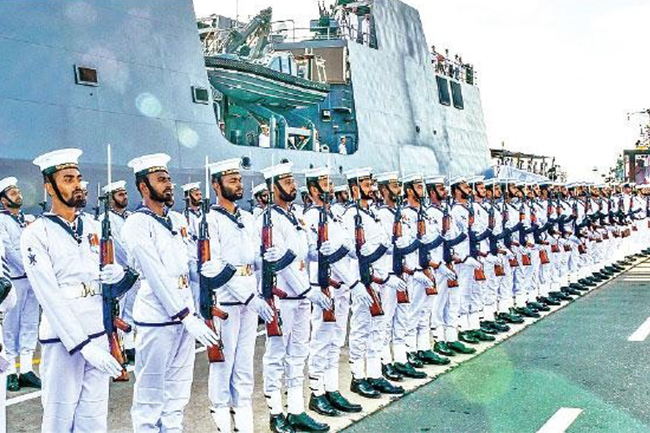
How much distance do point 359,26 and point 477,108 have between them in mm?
9236

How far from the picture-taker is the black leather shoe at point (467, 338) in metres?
9.74

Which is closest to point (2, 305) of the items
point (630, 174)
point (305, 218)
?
point (305, 218)

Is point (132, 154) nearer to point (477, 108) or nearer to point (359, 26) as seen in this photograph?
point (359, 26)

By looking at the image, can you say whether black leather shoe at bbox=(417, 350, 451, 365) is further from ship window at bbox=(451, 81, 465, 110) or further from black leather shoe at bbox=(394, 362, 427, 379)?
ship window at bbox=(451, 81, 465, 110)

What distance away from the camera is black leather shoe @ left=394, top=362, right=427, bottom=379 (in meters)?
7.92

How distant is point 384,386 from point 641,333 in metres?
4.43

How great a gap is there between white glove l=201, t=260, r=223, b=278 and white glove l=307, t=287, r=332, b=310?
128cm

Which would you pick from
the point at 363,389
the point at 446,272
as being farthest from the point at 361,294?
the point at 446,272

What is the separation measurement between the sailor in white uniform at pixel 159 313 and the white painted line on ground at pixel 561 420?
2695mm

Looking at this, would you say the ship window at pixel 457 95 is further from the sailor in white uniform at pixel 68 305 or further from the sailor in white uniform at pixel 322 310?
the sailor in white uniform at pixel 68 305

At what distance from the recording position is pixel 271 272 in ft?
19.4

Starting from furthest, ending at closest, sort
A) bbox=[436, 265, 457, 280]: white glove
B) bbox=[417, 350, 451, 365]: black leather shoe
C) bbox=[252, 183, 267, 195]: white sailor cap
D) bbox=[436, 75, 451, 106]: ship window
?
1. bbox=[436, 75, 451, 106]: ship window
2. bbox=[436, 265, 457, 280]: white glove
3. bbox=[252, 183, 267, 195]: white sailor cap
4. bbox=[417, 350, 451, 365]: black leather shoe

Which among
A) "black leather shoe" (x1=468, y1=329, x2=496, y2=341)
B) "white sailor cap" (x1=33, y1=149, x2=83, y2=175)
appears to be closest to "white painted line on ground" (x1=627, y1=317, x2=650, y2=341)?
"black leather shoe" (x1=468, y1=329, x2=496, y2=341)

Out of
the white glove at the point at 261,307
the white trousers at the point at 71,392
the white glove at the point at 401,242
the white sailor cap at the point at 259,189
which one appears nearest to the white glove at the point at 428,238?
the white glove at the point at 401,242
